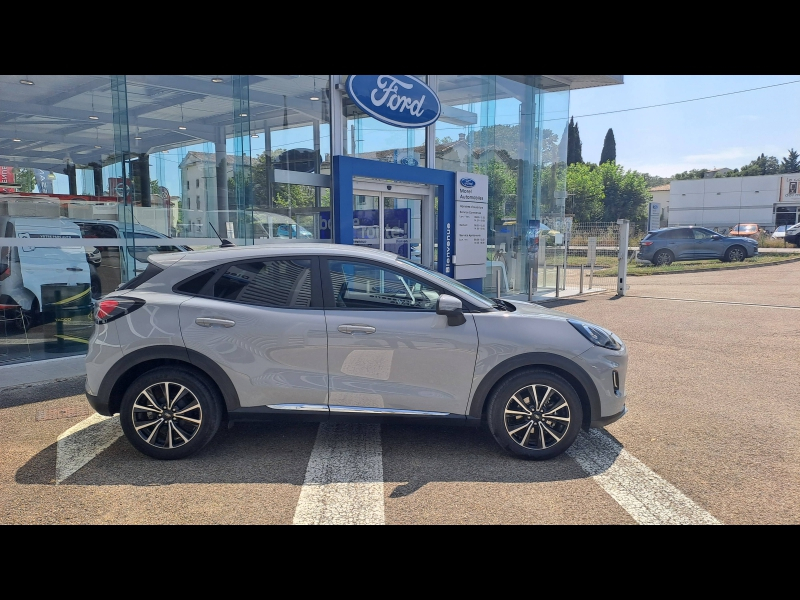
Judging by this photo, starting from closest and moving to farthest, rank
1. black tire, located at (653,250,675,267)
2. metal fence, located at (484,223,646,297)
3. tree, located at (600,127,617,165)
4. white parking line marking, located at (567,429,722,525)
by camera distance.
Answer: white parking line marking, located at (567,429,722,525) < metal fence, located at (484,223,646,297) < black tire, located at (653,250,675,267) < tree, located at (600,127,617,165)

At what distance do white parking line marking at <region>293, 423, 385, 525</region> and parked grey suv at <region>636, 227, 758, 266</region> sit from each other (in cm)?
2114

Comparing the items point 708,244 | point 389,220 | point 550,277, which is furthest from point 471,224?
point 708,244

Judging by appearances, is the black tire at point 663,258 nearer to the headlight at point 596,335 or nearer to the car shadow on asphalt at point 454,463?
the headlight at point 596,335

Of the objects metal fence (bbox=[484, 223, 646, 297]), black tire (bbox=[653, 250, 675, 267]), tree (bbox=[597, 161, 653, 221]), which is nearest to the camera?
metal fence (bbox=[484, 223, 646, 297])

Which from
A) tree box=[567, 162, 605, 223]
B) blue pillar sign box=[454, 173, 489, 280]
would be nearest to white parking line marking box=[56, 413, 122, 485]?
blue pillar sign box=[454, 173, 489, 280]

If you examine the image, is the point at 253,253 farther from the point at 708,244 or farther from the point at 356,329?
the point at 708,244

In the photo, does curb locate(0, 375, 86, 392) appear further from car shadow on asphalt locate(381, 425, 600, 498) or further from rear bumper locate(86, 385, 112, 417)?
car shadow on asphalt locate(381, 425, 600, 498)

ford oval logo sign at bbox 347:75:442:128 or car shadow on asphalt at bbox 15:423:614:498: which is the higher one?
ford oval logo sign at bbox 347:75:442:128

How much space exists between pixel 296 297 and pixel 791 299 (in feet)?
42.3

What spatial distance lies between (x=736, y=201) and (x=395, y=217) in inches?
2037

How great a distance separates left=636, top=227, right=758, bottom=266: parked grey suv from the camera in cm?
2273

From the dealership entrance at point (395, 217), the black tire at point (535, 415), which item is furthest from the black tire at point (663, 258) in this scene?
the black tire at point (535, 415)
